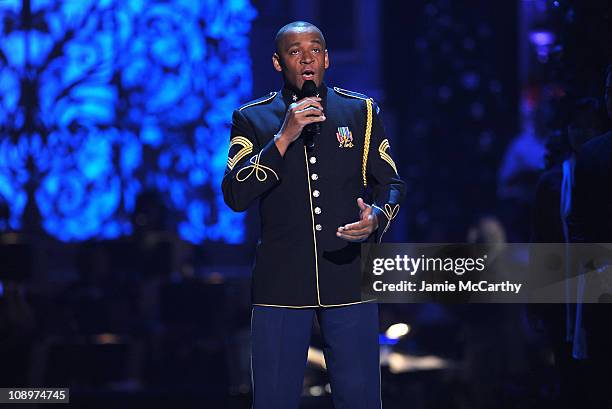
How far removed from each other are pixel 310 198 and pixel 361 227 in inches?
10.2

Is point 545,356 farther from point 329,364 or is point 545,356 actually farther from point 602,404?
point 329,364

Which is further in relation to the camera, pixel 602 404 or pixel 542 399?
pixel 542 399

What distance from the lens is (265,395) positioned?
314 cm

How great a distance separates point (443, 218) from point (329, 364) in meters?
4.34

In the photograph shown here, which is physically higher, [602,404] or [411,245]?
[411,245]

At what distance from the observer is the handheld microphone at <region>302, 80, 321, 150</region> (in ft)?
9.98

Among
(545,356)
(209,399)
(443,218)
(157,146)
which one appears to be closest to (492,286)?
(545,356)

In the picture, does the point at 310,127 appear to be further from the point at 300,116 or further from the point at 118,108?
the point at 118,108

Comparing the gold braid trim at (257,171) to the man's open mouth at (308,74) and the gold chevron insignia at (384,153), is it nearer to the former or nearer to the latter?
the man's open mouth at (308,74)

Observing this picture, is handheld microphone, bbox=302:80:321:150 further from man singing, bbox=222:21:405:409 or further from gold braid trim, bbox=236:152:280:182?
gold braid trim, bbox=236:152:280:182

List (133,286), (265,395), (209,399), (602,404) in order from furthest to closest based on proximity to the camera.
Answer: (133,286) < (209,399) < (602,404) < (265,395)

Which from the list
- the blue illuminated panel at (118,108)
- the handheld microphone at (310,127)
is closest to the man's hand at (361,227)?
the handheld microphone at (310,127)

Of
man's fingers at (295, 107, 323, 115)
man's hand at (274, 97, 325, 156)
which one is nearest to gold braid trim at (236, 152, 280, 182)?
man's hand at (274, 97, 325, 156)

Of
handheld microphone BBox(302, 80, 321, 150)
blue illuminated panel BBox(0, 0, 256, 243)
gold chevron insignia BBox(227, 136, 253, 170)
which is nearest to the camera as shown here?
handheld microphone BBox(302, 80, 321, 150)
